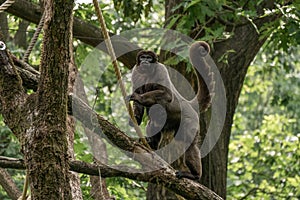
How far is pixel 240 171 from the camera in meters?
11.4

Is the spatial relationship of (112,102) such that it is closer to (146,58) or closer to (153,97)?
(146,58)

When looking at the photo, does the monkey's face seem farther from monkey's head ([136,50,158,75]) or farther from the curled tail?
the curled tail

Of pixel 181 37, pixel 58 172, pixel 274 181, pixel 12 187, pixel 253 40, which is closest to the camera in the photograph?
pixel 58 172

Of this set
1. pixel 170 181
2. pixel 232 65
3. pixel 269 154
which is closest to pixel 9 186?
pixel 170 181

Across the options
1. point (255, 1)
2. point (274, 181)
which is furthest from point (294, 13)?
point (274, 181)

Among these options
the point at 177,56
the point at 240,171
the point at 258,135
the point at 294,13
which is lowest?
the point at 240,171

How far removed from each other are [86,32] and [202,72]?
178cm

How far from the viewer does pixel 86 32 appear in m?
6.36

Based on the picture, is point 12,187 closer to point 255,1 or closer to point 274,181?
point 255,1

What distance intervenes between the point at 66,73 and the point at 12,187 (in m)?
2.45

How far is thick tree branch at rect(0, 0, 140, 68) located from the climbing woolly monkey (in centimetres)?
121

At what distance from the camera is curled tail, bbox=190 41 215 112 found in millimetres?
4710

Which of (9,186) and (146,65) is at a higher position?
(146,65)

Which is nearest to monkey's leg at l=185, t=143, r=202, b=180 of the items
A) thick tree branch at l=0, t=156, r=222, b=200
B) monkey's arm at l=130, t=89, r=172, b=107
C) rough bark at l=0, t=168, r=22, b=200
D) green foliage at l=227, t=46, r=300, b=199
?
monkey's arm at l=130, t=89, r=172, b=107
